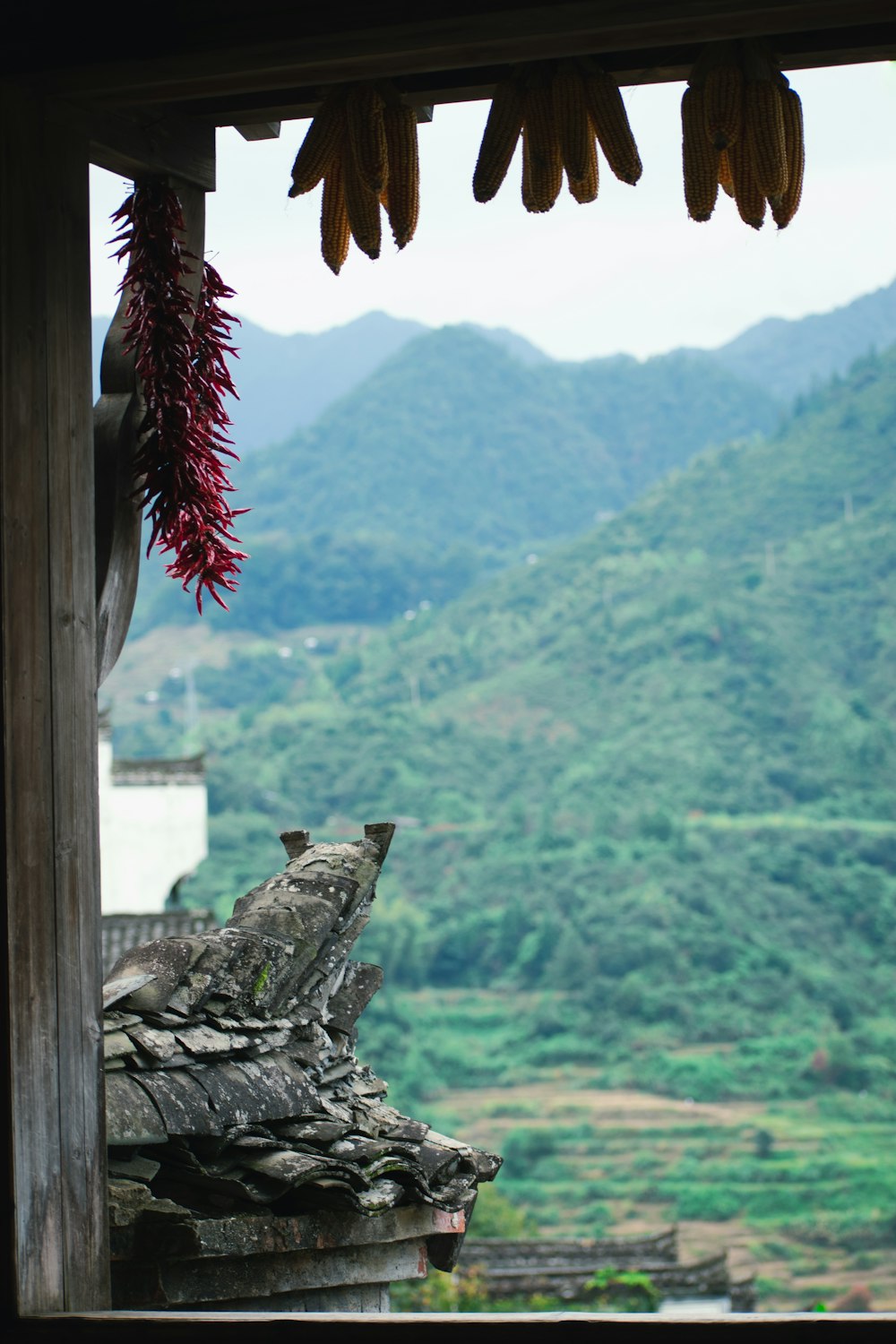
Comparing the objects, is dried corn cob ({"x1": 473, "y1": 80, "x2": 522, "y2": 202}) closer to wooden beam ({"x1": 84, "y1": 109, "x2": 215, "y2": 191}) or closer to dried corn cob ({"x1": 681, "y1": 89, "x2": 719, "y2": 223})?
dried corn cob ({"x1": 681, "y1": 89, "x2": 719, "y2": 223})

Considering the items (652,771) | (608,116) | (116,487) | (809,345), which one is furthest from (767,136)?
(809,345)

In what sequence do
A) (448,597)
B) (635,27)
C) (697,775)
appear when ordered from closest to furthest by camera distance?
(635,27), (697,775), (448,597)

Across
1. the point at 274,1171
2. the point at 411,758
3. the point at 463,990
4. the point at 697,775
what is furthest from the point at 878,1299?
the point at 274,1171

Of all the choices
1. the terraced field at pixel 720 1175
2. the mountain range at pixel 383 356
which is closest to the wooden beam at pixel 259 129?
the terraced field at pixel 720 1175

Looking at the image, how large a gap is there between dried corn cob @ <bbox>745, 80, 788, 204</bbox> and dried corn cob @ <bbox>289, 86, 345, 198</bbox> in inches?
26.1

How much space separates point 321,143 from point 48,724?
1056 millimetres

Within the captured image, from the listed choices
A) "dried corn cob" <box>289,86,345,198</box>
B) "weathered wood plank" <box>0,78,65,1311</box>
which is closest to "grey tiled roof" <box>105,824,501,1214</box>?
"weathered wood plank" <box>0,78,65,1311</box>

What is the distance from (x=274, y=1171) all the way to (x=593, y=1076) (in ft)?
209

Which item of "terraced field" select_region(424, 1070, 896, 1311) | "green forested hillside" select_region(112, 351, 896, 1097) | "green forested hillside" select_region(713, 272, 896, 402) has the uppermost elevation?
"green forested hillside" select_region(713, 272, 896, 402)

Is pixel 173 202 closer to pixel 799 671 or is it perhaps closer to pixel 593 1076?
pixel 593 1076

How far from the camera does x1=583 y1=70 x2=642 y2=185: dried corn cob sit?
2.66 meters

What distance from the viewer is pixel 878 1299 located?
46562 millimetres

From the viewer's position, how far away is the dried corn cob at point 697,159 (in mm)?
2646

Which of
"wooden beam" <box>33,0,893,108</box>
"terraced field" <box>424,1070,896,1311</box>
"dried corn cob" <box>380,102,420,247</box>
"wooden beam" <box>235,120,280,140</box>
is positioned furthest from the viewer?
"terraced field" <box>424,1070,896,1311</box>
